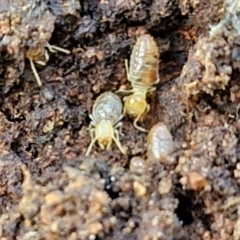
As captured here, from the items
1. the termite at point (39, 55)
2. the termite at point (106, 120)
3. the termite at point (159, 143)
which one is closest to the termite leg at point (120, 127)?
the termite at point (106, 120)

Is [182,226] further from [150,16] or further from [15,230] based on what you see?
[150,16]

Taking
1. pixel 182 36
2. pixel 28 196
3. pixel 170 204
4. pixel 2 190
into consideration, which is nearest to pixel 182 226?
pixel 170 204

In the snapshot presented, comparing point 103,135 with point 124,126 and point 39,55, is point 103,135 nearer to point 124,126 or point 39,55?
point 124,126

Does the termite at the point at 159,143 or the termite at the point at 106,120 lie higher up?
the termite at the point at 159,143

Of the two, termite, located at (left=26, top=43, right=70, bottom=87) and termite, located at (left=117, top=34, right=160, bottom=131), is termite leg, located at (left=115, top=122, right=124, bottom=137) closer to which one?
termite, located at (left=117, top=34, right=160, bottom=131)

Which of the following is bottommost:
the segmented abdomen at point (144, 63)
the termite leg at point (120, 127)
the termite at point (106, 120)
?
the termite leg at point (120, 127)

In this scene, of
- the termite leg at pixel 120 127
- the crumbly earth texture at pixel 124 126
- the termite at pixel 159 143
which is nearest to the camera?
the crumbly earth texture at pixel 124 126

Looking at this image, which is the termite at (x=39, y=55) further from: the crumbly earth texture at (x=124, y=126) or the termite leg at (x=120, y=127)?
the termite leg at (x=120, y=127)
